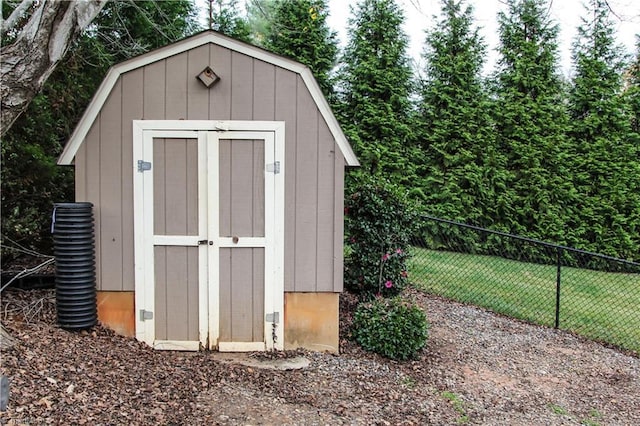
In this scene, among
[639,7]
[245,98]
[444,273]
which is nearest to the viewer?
[245,98]

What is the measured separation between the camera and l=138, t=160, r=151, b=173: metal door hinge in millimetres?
4137

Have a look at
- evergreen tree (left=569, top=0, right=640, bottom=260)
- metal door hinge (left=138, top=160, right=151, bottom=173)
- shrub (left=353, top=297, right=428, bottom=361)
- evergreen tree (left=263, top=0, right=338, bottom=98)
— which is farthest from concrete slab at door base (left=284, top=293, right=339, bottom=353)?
evergreen tree (left=569, top=0, right=640, bottom=260)

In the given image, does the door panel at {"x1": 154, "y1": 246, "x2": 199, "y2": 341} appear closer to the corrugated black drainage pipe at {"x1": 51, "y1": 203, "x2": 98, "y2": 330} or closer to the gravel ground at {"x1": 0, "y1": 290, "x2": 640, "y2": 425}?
the gravel ground at {"x1": 0, "y1": 290, "x2": 640, "y2": 425}

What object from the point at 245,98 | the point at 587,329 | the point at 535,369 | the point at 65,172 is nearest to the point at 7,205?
the point at 65,172

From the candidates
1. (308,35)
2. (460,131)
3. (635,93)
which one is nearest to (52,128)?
(308,35)

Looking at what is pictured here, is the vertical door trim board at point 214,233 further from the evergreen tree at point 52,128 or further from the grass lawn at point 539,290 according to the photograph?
the grass lawn at point 539,290

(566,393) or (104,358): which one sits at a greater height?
(104,358)

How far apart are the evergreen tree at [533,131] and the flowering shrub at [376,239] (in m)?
4.06

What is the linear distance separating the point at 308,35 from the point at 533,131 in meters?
4.40

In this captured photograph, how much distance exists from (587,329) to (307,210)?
4067mm

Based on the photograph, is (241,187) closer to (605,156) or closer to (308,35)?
(308,35)

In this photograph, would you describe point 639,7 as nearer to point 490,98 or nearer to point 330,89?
point 490,98

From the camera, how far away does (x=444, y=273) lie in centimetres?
762

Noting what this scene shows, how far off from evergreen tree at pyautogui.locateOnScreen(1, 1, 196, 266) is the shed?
1.65 metres
